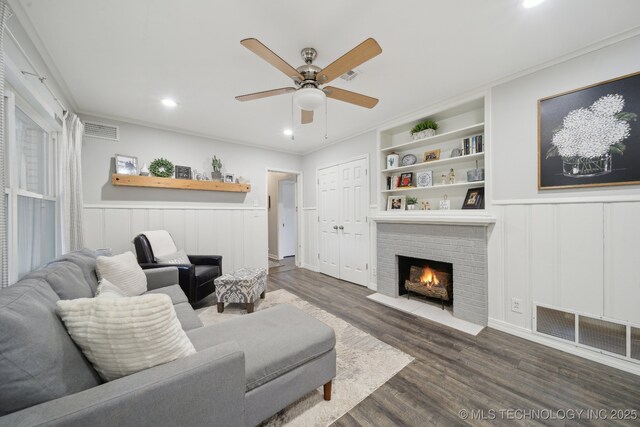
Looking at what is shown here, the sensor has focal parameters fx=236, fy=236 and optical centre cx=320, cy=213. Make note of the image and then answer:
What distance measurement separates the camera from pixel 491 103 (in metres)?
2.51

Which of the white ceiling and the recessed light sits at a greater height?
the white ceiling

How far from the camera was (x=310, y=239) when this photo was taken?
507 centimetres

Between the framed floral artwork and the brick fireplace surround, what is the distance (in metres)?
0.81

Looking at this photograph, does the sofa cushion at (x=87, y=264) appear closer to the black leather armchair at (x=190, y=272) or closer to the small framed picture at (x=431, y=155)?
the black leather armchair at (x=190, y=272)

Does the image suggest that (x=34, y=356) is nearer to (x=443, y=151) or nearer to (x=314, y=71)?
(x=314, y=71)

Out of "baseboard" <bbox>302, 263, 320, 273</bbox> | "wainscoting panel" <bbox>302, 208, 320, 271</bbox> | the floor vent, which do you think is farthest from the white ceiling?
"baseboard" <bbox>302, 263, 320, 273</bbox>

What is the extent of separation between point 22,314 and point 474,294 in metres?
3.27

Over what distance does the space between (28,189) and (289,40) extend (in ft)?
7.76

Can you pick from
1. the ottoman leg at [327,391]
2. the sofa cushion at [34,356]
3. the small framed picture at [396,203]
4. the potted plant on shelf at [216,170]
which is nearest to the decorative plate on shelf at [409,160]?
the small framed picture at [396,203]

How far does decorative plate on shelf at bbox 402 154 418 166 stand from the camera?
3323 mm

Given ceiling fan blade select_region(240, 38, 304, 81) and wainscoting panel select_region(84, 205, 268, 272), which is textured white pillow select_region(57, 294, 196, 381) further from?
wainscoting panel select_region(84, 205, 268, 272)

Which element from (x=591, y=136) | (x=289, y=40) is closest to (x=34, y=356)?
(x=289, y=40)

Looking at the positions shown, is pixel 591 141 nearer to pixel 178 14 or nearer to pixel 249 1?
pixel 249 1

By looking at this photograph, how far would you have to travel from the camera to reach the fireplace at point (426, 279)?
2947 mm
